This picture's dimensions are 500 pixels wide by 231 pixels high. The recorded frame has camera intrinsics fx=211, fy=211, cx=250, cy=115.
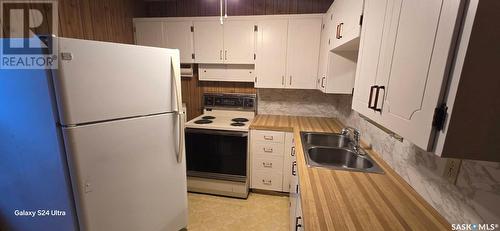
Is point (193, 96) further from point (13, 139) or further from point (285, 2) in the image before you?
point (13, 139)

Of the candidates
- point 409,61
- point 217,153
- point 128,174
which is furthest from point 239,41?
point 409,61

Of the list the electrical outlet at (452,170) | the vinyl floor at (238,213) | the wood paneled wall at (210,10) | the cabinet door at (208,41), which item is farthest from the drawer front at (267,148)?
the electrical outlet at (452,170)

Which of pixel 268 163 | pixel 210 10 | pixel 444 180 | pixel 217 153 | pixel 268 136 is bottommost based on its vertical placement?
pixel 268 163

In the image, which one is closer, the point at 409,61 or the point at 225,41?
the point at 409,61

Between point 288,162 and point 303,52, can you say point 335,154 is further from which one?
point 303,52

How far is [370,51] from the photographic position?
109cm

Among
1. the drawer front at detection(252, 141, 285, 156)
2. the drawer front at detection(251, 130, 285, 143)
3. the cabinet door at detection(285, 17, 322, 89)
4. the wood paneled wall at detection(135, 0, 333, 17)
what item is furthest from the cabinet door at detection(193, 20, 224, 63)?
the drawer front at detection(252, 141, 285, 156)

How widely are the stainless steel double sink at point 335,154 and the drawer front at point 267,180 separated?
2.28 ft

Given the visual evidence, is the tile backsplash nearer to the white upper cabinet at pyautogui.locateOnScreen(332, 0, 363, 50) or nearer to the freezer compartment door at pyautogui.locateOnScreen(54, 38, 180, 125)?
the white upper cabinet at pyautogui.locateOnScreen(332, 0, 363, 50)

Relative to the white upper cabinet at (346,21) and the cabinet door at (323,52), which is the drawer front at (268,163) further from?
the white upper cabinet at (346,21)

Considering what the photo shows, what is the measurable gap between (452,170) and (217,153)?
2037 millimetres

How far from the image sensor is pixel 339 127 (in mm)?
2404

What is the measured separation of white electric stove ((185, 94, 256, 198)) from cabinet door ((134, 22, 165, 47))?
1.18 m

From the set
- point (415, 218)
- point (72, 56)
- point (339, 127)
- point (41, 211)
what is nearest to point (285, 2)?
point (339, 127)
